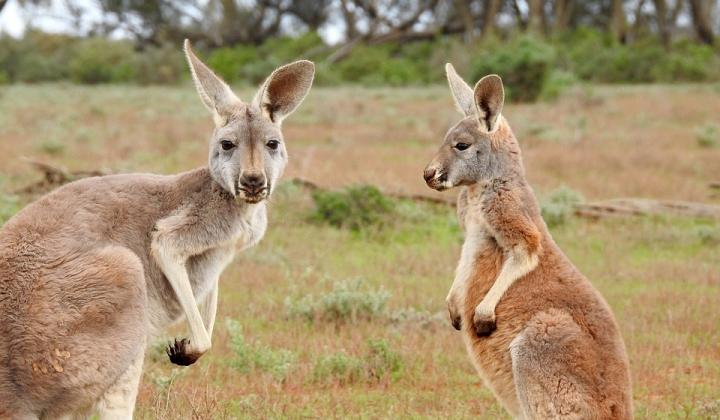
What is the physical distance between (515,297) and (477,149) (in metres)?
0.81

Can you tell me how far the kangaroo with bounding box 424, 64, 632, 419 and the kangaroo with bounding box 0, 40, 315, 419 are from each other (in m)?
0.96

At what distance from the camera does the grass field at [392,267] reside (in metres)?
6.06

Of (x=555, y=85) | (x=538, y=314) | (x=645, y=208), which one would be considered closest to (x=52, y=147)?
(x=645, y=208)

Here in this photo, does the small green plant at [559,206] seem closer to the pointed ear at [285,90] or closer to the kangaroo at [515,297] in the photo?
the kangaroo at [515,297]

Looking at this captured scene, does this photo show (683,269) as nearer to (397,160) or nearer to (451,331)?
(451,331)

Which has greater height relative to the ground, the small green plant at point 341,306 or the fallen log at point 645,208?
the small green plant at point 341,306

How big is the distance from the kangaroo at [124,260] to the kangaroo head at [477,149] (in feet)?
2.77

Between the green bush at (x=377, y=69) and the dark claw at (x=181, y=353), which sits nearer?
the dark claw at (x=181, y=353)

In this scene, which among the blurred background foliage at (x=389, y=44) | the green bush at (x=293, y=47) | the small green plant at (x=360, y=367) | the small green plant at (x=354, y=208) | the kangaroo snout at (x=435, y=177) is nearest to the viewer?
the kangaroo snout at (x=435, y=177)

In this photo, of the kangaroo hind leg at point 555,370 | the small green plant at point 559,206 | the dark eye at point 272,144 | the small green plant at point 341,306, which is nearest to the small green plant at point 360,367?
the small green plant at point 341,306

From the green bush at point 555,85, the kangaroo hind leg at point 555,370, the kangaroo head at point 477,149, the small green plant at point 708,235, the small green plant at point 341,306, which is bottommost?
the green bush at point 555,85

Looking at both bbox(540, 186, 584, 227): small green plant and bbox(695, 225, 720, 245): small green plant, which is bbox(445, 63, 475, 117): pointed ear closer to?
bbox(540, 186, 584, 227): small green plant

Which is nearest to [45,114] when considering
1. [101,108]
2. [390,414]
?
[101,108]

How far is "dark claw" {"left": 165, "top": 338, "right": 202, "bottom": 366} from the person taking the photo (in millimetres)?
4410
